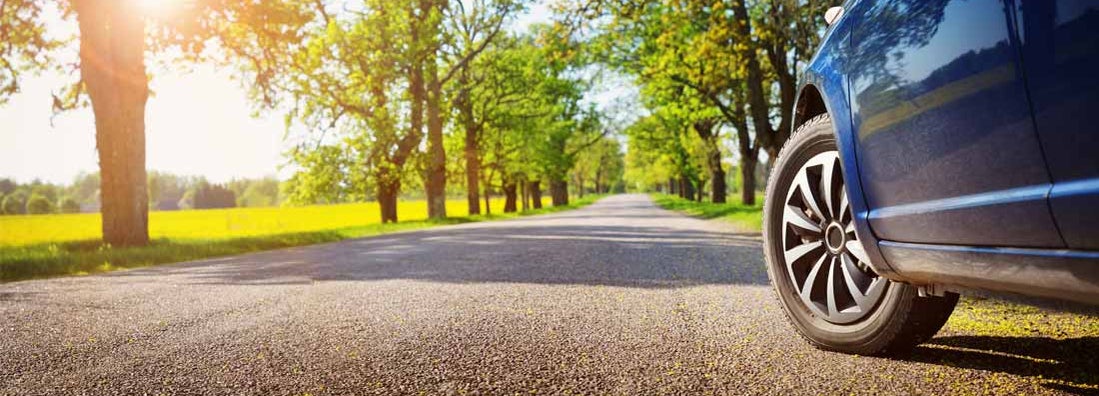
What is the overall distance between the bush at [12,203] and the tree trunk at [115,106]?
7426 cm

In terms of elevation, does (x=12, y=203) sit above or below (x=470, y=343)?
above

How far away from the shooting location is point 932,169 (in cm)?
193

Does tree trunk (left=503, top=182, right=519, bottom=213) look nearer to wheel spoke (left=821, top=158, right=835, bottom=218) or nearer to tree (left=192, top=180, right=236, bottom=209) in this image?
wheel spoke (left=821, top=158, right=835, bottom=218)

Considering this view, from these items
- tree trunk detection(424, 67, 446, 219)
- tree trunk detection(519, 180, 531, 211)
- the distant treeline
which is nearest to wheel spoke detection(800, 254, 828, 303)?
tree trunk detection(424, 67, 446, 219)

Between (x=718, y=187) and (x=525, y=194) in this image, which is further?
(x=525, y=194)

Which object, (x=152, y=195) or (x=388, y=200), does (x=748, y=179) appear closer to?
(x=388, y=200)

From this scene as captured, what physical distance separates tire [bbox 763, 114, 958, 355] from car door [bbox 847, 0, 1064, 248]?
0.28m

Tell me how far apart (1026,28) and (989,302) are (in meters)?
2.68

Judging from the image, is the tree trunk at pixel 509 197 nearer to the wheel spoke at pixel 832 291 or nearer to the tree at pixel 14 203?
the wheel spoke at pixel 832 291

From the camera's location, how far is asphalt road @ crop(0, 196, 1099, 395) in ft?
7.44

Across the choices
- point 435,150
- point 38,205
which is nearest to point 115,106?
point 435,150

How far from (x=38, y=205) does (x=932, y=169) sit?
8606 centimetres

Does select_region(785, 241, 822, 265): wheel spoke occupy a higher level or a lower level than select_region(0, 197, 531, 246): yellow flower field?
higher

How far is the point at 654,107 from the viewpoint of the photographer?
28719mm
